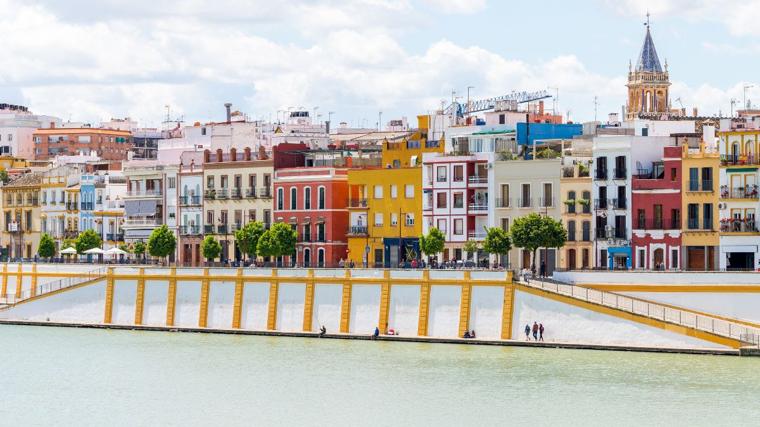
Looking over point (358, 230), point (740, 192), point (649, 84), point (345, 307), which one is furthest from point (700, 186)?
point (649, 84)

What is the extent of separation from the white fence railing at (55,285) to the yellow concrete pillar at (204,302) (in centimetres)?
636

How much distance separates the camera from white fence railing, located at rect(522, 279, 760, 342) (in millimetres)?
67625

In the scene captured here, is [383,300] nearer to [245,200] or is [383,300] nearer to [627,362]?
[627,362]

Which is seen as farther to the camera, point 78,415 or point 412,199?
point 412,199

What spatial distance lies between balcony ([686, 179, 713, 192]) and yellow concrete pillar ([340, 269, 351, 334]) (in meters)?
14.4

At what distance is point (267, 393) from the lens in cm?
6106

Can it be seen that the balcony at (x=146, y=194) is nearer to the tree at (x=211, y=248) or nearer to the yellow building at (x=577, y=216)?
the tree at (x=211, y=248)

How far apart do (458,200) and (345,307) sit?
1192 centimetres

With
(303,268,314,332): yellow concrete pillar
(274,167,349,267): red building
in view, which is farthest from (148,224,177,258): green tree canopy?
(303,268,314,332): yellow concrete pillar

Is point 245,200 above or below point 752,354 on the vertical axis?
above

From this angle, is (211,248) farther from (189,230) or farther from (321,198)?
(321,198)

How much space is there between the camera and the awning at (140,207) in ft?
329

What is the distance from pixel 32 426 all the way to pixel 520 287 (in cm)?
2232

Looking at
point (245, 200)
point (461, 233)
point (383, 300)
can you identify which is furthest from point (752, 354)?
point (245, 200)
